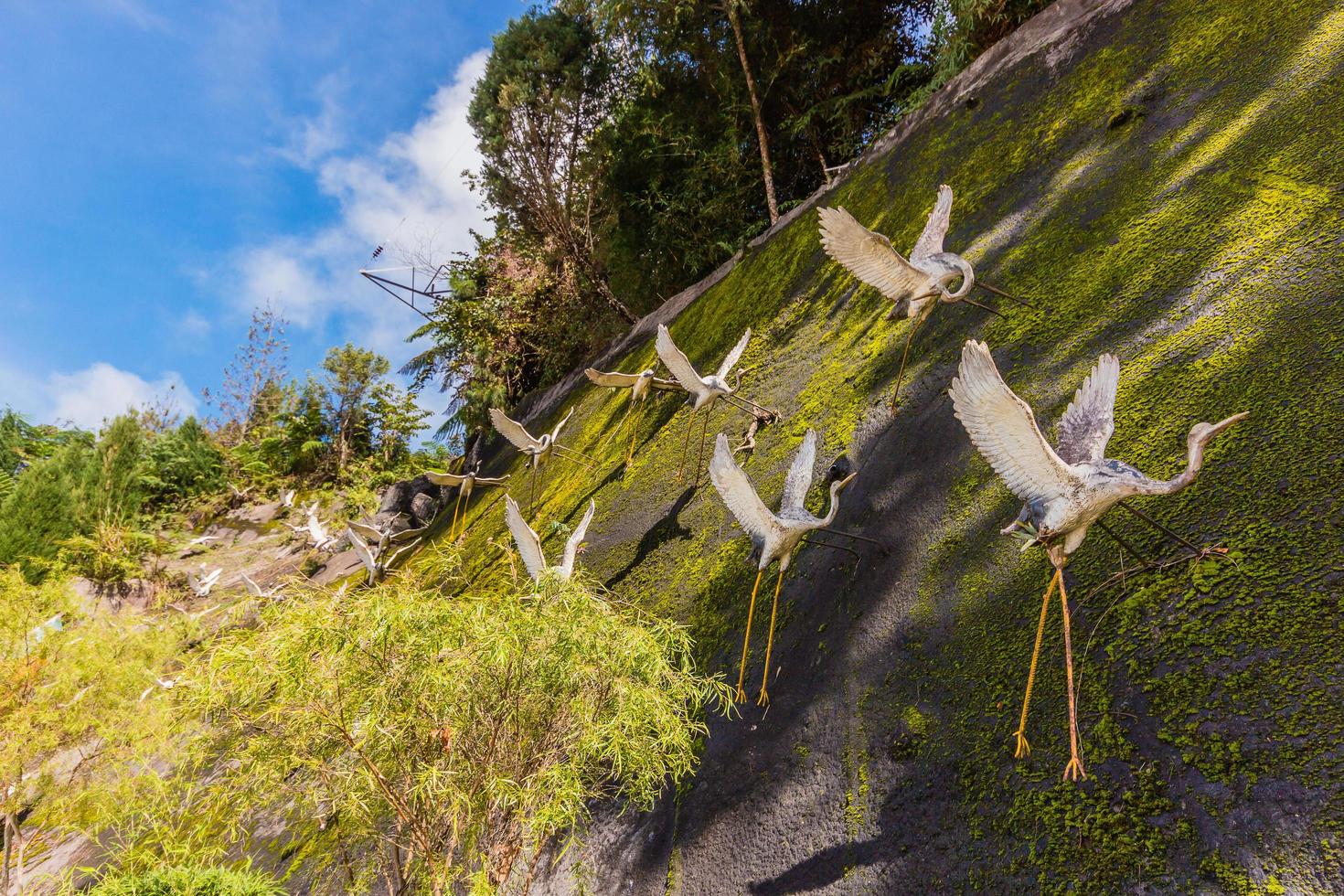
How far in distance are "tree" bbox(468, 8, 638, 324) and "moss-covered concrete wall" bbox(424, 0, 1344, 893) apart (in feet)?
21.9

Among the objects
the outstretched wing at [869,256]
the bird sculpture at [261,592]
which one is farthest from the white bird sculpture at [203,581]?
the outstretched wing at [869,256]

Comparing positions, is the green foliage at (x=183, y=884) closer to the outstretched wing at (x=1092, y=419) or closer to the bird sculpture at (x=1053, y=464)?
the bird sculpture at (x=1053, y=464)

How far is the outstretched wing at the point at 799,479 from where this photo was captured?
2.26 meters

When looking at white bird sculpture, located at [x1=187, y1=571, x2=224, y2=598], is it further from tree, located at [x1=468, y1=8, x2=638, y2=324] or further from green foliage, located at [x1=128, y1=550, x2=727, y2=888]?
green foliage, located at [x1=128, y1=550, x2=727, y2=888]

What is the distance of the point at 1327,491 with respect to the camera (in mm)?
1433

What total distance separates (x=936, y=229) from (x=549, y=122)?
27.8ft

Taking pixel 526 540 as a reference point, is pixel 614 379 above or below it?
above

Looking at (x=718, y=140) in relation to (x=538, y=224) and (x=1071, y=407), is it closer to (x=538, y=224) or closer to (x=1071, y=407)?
(x=538, y=224)

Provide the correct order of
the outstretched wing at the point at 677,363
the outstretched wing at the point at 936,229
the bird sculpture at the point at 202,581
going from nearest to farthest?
the outstretched wing at the point at 936,229 < the outstretched wing at the point at 677,363 < the bird sculpture at the point at 202,581

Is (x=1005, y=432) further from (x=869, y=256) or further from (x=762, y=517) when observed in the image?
(x=869, y=256)

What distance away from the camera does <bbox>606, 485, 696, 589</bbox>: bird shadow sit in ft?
13.1

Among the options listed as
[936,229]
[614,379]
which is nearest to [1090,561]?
[936,229]

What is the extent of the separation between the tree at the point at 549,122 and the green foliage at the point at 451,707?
7837mm

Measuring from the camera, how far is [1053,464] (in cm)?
132
